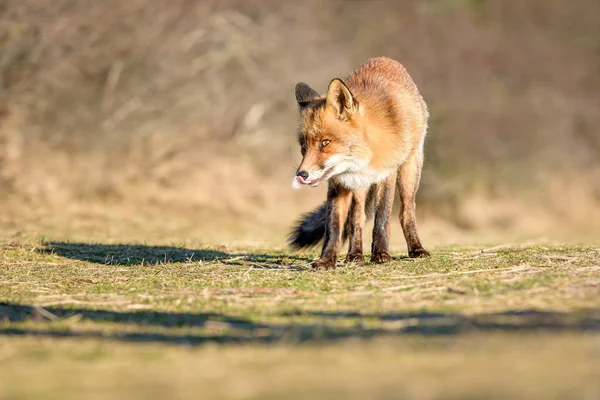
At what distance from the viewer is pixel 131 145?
19438 millimetres

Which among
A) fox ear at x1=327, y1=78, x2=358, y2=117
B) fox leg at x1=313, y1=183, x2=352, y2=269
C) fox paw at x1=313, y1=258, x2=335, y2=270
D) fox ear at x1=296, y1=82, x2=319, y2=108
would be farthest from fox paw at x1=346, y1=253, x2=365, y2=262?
fox ear at x1=296, y1=82, x2=319, y2=108

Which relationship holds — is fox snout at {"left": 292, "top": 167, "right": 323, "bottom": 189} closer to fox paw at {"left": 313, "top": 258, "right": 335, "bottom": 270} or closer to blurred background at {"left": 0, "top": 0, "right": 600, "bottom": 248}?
fox paw at {"left": 313, "top": 258, "right": 335, "bottom": 270}

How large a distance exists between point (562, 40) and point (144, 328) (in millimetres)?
22761

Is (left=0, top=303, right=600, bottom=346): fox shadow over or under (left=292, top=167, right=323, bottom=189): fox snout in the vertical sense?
under

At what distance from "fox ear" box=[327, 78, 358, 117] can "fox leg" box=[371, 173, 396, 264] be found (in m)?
0.88

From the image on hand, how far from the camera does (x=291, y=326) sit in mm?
5359

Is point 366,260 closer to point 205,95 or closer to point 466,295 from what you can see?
point 466,295

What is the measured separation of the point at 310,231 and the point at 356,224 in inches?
37.1

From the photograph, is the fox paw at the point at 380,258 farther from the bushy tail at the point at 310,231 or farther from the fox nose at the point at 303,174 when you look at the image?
the fox nose at the point at 303,174

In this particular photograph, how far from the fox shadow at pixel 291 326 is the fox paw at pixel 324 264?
112 inches

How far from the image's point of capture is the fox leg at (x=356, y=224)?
930 centimetres

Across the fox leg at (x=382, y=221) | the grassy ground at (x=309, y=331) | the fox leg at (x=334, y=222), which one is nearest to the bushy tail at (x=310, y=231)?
the fox leg at (x=334, y=222)

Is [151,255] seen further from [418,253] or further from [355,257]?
[418,253]

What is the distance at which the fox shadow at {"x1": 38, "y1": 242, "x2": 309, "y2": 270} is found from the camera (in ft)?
32.0
